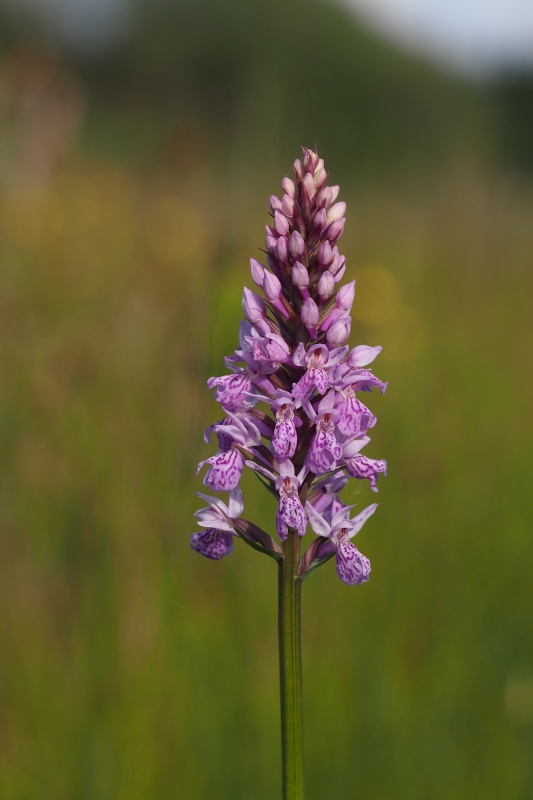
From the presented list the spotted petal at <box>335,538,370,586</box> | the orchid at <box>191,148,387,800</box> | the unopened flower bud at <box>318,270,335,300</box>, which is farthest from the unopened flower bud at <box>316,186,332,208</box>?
the spotted petal at <box>335,538,370,586</box>

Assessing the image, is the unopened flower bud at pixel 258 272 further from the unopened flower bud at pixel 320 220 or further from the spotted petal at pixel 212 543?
the spotted petal at pixel 212 543

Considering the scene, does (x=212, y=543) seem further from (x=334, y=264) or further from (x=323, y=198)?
(x=323, y=198)

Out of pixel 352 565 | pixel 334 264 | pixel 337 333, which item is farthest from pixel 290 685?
pixel 334 264

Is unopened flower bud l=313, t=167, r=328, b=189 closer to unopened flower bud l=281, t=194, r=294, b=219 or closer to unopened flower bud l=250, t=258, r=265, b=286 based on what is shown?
unopened flower bud l=281, t=194, r=294, b=219

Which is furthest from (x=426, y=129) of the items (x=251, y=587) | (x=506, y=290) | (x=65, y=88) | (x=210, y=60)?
(x=251, y=587)

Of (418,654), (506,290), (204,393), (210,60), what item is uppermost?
(210,60)

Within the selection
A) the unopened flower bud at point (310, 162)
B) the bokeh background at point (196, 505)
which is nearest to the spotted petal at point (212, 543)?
the bokeh background at point (196, 505)

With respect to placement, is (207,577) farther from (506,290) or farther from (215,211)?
(506,290)
